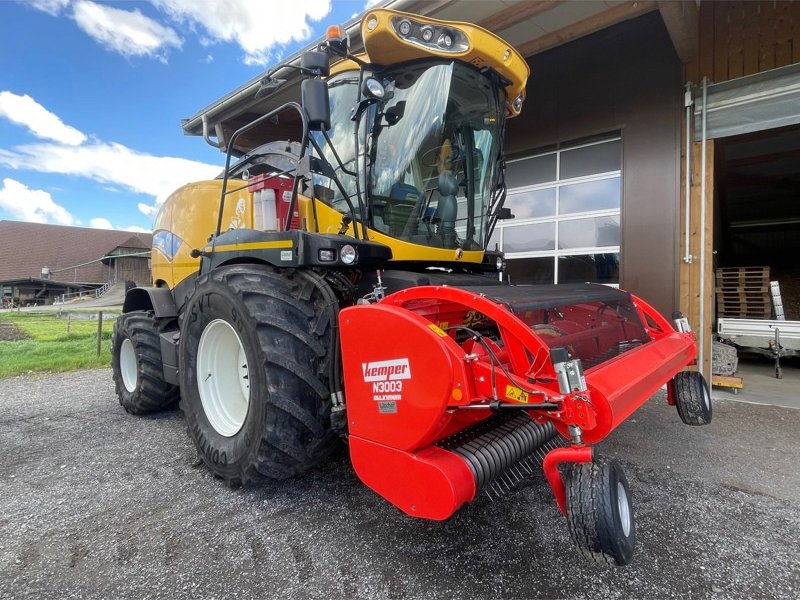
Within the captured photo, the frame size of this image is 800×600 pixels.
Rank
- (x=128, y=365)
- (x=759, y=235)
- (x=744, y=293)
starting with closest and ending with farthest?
(x=128, y=365), (x=744, y=293), (x=759, y=235)

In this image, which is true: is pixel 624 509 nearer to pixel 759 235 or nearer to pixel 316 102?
pixel 316 102

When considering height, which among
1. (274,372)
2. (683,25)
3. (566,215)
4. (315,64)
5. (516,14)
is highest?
(516,14)

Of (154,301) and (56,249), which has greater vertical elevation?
(56,249)

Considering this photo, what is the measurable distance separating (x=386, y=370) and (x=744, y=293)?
6.20m

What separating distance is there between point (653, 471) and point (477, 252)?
177 centimetres

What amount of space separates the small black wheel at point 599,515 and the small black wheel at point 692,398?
57.8 inches

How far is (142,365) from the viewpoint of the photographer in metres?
3.78

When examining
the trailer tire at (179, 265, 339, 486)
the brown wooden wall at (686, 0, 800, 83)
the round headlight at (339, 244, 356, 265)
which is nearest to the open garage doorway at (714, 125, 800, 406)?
the brown wooden wall at (686, 0, 800, 83)

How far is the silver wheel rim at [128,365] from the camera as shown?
4.17 meters

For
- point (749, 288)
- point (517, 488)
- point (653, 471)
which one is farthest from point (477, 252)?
point (749, 288)

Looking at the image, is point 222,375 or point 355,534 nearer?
point 355,534

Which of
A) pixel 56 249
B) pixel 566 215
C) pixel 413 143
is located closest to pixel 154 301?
pixel 413 143

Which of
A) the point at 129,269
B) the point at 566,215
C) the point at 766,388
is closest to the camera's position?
the point at 766,388

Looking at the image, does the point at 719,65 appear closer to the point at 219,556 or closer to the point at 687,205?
the point at 687,205
